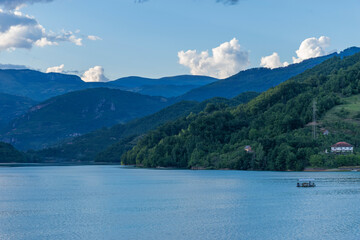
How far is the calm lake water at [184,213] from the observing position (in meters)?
80.6

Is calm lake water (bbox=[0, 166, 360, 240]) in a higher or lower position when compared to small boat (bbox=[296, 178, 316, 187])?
lower

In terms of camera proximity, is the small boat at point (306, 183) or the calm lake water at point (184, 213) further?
the small boat at point (306, 183)

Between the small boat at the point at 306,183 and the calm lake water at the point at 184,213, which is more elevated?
the small boat at the point at 306,183

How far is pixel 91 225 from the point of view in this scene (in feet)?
287

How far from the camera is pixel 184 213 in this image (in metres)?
100

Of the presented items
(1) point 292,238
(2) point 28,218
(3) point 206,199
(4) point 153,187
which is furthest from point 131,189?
(1) point 292,238

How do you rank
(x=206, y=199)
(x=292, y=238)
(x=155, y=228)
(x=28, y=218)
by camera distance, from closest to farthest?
(x=292, y=238) < (x=155, y=228) < (x=28, y=218) < (x=206, y=199)

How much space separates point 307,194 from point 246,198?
17414 millimetres

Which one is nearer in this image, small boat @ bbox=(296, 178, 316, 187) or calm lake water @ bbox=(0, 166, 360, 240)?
calm lake water @ bbox=(0, 166, 360, 240)

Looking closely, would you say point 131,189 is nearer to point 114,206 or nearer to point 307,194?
point 114,206

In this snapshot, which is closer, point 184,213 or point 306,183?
point 184,213

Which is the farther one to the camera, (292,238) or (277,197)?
(277,197)

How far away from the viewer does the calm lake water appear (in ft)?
264

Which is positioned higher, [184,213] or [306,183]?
[306,183]
